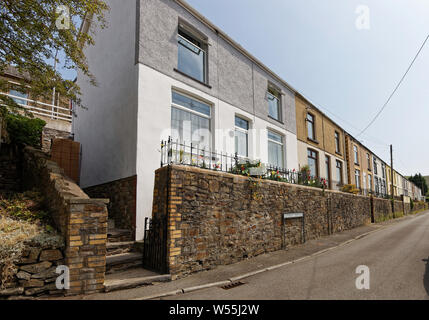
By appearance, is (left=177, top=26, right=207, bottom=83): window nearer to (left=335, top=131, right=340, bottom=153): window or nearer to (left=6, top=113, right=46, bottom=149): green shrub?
(left=6, top=113, right=46, bottom=149): green shrub

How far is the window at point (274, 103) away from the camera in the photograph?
13889 millimetres

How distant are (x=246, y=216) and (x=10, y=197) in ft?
21.4

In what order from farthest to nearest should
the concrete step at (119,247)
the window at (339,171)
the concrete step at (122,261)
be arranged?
the window at (339,171) < the concrete step at (119,247) < the concrete step at (122,261)

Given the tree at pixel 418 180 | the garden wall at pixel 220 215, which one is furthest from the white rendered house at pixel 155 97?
the tree at pixel 418 180

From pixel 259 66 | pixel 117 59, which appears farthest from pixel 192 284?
pixel 259 66

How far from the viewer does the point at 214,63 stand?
1045cm

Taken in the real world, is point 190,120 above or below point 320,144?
below

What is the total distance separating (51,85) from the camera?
6711 millimetres

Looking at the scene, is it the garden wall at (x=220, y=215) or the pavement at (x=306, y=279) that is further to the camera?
the garden wall at (x=220, y=215)

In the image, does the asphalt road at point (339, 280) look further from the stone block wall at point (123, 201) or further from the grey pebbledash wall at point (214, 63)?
the grey pebbledash wall at point (214, 63)

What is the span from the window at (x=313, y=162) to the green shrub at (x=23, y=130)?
1488 centimetres

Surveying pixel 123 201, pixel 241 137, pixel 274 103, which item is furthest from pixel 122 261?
pixel 274 103

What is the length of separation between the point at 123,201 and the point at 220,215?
9.88 feet

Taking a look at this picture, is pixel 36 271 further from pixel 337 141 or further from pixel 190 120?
pixel 337 141
